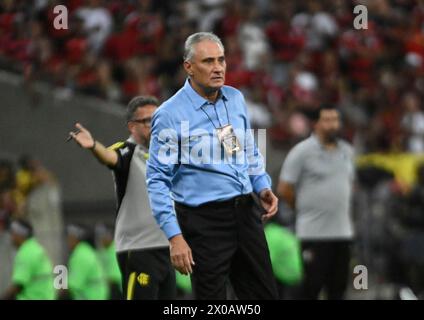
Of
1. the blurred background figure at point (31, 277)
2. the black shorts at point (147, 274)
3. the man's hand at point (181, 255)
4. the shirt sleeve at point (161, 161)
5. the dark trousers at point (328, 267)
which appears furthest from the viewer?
the blurred background figure at point (31, 277)

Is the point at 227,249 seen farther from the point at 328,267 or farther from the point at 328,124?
the point at 328,124

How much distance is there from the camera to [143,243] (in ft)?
29.4

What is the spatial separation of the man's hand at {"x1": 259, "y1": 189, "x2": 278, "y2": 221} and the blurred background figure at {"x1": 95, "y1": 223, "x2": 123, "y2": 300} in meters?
6.36

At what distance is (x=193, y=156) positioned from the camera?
7.57 metres

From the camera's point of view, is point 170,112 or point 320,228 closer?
point 170,112

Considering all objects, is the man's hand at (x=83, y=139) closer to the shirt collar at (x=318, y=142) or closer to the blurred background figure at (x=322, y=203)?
the blurred background figure at (x=322, y=203)

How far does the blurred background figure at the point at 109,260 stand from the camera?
14000 millimetres

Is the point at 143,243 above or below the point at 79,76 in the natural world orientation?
below

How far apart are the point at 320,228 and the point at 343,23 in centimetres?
921

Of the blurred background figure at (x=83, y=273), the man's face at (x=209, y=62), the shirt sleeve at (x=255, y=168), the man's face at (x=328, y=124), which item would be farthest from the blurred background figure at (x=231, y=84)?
the man's face at (x=209, y=62)

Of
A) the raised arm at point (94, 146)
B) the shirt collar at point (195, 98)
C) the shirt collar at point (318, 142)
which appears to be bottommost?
the raised arm at point (94, 146)

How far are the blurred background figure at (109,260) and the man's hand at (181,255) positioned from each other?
6697 mm

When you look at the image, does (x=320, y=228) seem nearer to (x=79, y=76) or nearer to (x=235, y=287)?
(x=235, y=287)

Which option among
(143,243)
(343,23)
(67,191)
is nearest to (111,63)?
(67,191)
